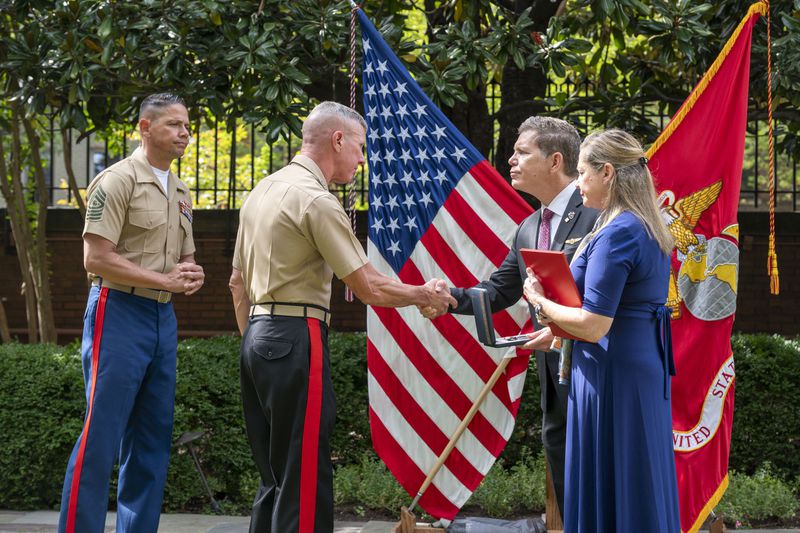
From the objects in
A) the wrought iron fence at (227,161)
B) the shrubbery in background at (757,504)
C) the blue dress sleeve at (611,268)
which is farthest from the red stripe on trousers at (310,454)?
the shrubbery in background at (757,504)

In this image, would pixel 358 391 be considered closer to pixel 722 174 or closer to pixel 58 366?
pixel 58 366

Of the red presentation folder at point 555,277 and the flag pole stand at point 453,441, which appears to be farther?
the flag pole stand at point 453,441

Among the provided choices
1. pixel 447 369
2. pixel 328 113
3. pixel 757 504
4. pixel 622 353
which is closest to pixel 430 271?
pixel 447 369

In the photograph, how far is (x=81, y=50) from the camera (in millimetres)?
6172

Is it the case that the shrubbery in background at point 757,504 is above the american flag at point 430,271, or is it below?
below

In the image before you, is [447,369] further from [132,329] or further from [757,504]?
[757,504]

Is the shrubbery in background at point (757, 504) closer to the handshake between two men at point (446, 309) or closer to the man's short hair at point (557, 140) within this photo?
the handshake between two men at point (446, 309)

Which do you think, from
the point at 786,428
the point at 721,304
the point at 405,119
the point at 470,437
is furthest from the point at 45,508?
the point at 786,428

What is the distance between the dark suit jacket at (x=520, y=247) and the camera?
4.51m

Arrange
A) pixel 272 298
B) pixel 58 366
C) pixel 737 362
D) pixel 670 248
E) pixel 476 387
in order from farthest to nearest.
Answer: pixel 737 362 → pixel 58 366 → pixel 476 387 → pixel 272 298 → pixel 670 248

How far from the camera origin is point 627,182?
3.67 meters

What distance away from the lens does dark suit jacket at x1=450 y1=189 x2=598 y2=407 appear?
4.51 meters

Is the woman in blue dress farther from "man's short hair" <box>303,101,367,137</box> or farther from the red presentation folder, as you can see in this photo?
"man's short hair" <box>303,101,367,137</box>

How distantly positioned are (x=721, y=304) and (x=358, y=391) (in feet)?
8.61
